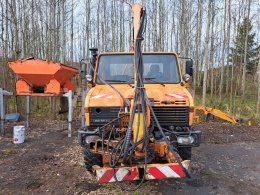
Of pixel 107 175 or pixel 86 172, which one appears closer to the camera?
pixel 107 175

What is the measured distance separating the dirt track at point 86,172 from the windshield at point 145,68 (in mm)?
1904

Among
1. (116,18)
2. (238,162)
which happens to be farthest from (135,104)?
(116,18)

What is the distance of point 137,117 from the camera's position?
381cm

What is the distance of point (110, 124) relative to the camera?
4285mm

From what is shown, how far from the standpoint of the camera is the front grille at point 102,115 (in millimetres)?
4320

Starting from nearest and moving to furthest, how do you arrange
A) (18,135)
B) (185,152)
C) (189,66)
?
(185,152), (189,66), (18,135)

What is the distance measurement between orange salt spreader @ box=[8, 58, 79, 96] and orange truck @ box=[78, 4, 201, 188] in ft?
10.2

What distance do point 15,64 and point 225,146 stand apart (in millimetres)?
6693

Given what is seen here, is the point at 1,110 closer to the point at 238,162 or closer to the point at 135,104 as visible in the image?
the point at 135,104

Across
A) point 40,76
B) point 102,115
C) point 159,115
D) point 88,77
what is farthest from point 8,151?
point 159,115

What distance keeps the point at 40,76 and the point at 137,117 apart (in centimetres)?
535

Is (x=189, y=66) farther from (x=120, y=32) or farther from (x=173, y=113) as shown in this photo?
(x=120, y=32)

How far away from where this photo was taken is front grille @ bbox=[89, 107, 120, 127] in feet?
14.2

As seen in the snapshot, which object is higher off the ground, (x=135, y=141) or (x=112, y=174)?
(x=135, y=141)
